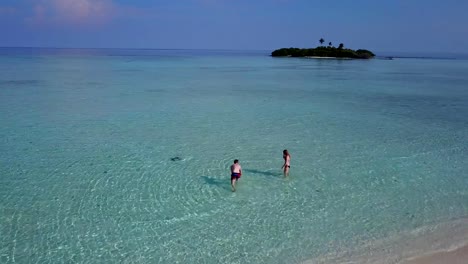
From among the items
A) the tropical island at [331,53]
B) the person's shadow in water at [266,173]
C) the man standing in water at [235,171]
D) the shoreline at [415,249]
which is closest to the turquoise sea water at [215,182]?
the person's shadow in water at [266,173]

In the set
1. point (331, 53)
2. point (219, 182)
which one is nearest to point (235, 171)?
point (219, 182)

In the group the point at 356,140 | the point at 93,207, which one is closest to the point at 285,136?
the point at 356,140

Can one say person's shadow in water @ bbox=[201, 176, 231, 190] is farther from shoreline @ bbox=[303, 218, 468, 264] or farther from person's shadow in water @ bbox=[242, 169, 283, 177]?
shoreline @ bbox=[303, 218, 468, 264]

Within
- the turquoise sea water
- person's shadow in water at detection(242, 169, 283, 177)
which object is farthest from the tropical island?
person's shadow in water at detection(242, 169, 283, 177)

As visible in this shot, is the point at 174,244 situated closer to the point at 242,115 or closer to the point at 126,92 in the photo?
the point at 242,115

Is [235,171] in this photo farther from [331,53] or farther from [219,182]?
[331,53]

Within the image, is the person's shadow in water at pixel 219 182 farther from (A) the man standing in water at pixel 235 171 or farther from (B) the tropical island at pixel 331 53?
(B) the tropical island at pixel 331 53

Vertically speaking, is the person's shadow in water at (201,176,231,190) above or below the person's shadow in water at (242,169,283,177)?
below
